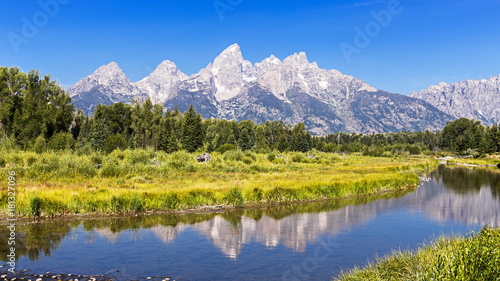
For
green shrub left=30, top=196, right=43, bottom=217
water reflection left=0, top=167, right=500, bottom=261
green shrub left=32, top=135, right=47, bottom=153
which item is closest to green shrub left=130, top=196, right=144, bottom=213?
water reflection left=0, top=167, right=500, bottom=261

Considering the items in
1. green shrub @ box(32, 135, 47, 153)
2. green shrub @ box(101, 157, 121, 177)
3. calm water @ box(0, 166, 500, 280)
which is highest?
green shrub @ box(32, 135, 47, 153)

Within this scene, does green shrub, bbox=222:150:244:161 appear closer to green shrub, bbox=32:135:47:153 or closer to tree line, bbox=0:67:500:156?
tree line, bbox=0:67:500:156

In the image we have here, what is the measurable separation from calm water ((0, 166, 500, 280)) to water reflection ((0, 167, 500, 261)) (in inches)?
2.2

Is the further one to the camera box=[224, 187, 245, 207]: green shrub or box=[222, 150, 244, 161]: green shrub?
box=[222, 150, 244, 161]: green shrub

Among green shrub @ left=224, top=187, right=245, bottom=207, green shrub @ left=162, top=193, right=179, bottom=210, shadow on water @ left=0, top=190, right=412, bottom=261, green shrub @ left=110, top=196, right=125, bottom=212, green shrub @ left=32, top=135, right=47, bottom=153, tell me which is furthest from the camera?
green shrub @ left=32, top=135, right=47, bottom=153

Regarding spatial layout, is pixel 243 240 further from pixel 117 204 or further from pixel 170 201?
pixel 117 204

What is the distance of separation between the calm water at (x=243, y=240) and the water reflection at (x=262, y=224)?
6 cm

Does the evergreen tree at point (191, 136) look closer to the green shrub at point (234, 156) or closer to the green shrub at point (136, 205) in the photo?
the green shrub at point (234, 156)

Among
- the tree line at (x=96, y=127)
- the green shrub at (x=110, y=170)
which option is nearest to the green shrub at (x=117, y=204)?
the green shrub at (x=110, y=170)

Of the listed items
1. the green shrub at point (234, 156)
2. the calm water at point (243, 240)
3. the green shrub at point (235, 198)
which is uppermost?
the green shrub at point (234, 156)

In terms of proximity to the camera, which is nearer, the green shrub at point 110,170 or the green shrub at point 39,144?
the green shrub at point 110,170

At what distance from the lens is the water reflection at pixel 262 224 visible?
19.9m

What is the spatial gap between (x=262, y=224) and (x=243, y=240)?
3.86 meters

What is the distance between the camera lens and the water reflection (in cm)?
1994
